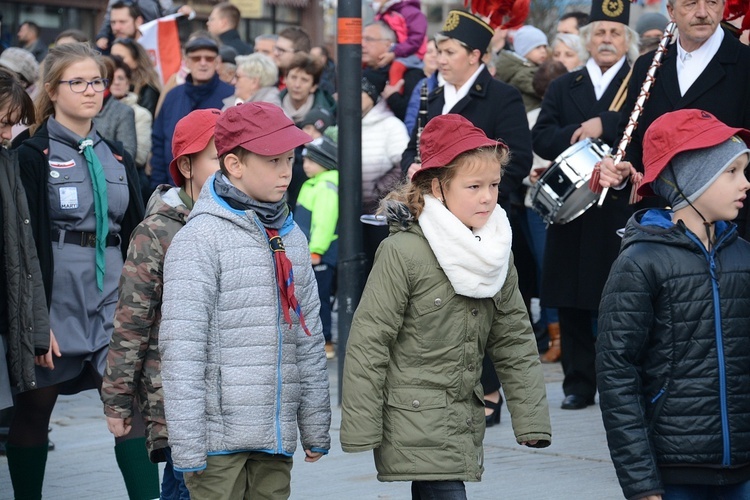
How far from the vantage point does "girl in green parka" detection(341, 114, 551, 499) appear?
435cm

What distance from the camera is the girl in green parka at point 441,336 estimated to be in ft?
14.3

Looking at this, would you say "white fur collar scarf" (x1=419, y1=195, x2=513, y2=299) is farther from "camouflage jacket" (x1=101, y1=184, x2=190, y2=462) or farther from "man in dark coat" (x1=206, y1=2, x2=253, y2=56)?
"man in dark coat" (x1=206, y1=2, x2=253, y2=56)

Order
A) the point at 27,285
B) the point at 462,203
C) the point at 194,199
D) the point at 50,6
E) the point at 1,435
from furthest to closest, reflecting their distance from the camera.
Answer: the point at 50,6
the point at 1,435
the point at 27,285
the point at 194,199
the point at 462,203

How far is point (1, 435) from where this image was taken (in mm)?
7445

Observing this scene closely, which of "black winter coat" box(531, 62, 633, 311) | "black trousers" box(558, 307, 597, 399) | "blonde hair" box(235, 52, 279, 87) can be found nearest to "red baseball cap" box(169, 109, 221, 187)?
"black winter coat" box(531, 62, 633, 311)

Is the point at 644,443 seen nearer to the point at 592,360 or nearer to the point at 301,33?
the point at 592,360

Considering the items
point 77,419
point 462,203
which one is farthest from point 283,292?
point 77,419

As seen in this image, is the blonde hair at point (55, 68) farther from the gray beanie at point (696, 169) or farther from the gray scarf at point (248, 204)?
the gray beanie at point (696, 169)

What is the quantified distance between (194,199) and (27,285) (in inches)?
35.9

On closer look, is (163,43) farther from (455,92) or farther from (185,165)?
(185,165)

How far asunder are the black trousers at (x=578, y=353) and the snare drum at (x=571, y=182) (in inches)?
28.8

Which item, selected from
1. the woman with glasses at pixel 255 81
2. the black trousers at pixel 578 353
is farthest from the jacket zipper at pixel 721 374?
the woman with glasses at pixel 255 81

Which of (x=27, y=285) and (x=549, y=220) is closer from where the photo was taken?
(x=27, y=285)

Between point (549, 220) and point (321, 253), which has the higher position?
point (549, 220)
